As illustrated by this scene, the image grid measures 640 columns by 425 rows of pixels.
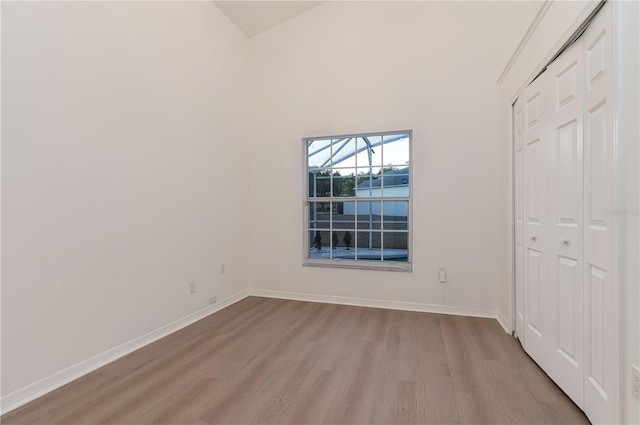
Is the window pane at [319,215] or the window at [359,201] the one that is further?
the window pane at [319,215]

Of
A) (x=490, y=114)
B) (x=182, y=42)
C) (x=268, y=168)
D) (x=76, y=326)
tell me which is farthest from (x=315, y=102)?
(x=76, y=326)

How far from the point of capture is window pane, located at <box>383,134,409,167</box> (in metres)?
3.48

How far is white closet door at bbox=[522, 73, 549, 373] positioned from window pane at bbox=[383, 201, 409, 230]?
1.35 m

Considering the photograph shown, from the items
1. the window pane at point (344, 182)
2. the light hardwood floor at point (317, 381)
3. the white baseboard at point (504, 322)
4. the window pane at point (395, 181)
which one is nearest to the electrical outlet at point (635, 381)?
the light hardwood floor at point (317, 381)

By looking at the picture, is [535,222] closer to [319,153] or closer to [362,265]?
[362,265]

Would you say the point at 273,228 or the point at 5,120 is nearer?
the point at 5,120

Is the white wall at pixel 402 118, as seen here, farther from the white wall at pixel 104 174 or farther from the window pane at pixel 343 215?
the white wall at pixel 104 174

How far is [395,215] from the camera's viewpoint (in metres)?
3.56

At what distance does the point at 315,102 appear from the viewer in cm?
373

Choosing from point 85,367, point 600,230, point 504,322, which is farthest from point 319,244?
point 600,230

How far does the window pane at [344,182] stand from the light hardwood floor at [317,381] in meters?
1.70

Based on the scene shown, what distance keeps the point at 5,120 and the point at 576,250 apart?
134 inches

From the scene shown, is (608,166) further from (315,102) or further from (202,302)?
(202,302)

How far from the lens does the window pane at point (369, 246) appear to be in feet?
12.0
